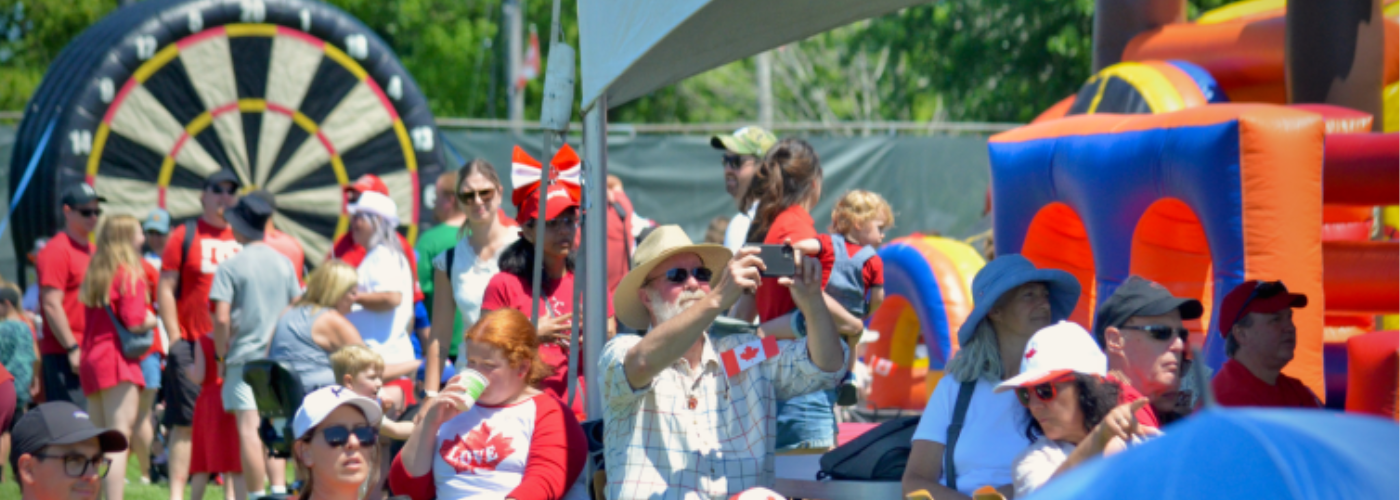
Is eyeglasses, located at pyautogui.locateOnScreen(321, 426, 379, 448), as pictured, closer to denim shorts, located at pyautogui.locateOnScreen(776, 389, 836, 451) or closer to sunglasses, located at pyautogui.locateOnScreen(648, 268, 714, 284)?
sunglasses, located at pyautogui.locateOnScreen(648, 268, 714, 284)

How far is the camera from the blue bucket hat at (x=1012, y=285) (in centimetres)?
324

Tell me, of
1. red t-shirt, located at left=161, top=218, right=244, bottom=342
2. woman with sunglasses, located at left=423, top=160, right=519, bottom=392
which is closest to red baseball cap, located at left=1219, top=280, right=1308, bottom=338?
woman with sunglasses, located at left=423, top=160, right=519, bottom=392

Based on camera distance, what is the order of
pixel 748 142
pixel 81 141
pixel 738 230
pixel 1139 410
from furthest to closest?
pixel 81 141, pixel 738 230, pixel 748 142, pixel 1139 410

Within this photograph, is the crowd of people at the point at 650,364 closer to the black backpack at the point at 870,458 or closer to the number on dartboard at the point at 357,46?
the black backpack at the point at 870,458

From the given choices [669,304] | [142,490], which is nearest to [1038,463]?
[669,304]

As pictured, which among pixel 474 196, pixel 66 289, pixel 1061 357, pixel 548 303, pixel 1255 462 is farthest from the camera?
pixel 66 289

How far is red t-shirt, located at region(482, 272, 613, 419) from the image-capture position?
12.7 ft

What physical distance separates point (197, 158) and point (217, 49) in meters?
0.74

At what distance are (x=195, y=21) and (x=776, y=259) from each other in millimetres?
6816

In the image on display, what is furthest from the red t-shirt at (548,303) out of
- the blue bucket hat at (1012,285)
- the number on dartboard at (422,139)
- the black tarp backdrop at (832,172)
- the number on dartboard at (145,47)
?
the black tarp backdrop at (832,172)

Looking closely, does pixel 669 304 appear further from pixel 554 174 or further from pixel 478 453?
pixel 554 174

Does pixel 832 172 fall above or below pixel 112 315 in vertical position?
above

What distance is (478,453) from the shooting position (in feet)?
11.0

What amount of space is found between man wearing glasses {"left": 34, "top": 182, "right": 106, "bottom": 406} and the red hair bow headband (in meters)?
Answer: 3.12
